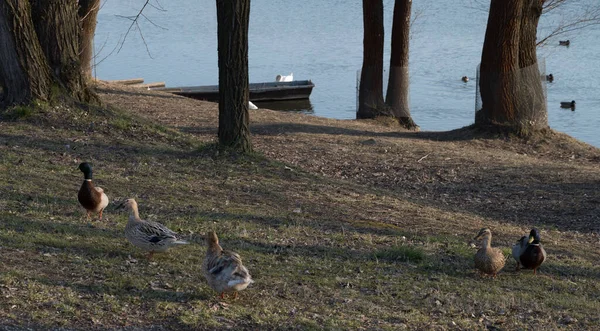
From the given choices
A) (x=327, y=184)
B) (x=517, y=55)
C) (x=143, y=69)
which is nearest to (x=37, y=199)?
(x=327, y=184)

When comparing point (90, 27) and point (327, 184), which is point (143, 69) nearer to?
point (90, 27)

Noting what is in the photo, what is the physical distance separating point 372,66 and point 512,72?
4.93m

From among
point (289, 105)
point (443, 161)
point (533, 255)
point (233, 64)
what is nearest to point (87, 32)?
point (233, 64)

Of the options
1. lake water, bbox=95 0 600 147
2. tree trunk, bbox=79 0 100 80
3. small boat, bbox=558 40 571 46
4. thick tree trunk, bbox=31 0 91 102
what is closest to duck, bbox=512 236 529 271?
thick tree trunk, bbox=31 0 91 102

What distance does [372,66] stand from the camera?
22062 mm

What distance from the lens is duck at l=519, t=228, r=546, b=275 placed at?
834cm

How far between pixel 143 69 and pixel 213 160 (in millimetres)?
25400

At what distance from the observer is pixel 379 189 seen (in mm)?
12828

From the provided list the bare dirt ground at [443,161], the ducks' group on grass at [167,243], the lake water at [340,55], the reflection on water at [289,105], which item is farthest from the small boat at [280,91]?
the ducks' group on grass at [167,243]

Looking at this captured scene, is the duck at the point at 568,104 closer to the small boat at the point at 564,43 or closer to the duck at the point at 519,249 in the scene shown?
the small boat at the point at 564,43

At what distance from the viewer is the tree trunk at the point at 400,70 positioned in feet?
73.6

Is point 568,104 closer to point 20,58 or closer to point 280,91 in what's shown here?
point 280,91

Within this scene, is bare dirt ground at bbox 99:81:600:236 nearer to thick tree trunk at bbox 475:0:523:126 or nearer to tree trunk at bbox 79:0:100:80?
thick tree trunk at bbox 475:0:523:126

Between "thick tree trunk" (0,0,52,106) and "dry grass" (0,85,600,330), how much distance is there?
38 centimetres
